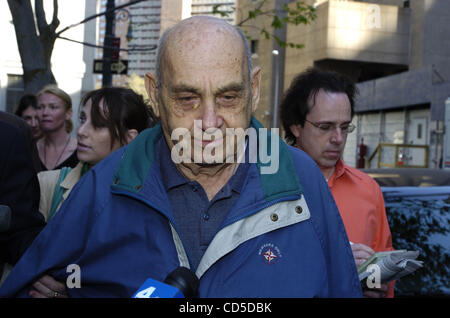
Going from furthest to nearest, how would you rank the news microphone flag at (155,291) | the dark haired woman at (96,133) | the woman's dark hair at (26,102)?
1. the woman's dark hair at (26,102)
2. the dark haired woman at (96,133)
3. the news microphone flag at (155,291)

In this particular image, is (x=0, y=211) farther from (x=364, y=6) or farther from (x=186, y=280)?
(x=364, y=6)

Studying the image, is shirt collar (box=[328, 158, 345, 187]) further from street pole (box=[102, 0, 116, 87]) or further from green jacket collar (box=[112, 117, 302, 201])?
street pole (box=[102, 0, 116, 87])

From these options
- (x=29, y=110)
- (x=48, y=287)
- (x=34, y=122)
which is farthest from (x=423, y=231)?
(x=29, y=110)

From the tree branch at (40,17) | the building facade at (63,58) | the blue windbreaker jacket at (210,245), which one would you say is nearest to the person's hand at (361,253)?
the blue windbreaker jacket at (210,245)

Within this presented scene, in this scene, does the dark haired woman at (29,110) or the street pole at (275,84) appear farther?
the street pole at (275,84)

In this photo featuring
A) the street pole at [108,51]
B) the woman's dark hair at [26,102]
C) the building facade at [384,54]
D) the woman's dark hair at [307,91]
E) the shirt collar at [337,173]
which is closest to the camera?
the shirt collar at [337,173]

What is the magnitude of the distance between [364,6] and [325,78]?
31.6 meters

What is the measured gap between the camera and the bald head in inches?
81.0

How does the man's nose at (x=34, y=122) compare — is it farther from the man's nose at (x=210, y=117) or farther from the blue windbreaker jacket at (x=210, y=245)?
the man's nose at (x=210, y=117)

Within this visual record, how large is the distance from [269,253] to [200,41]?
2.47ft

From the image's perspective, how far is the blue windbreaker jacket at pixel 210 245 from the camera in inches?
75.0

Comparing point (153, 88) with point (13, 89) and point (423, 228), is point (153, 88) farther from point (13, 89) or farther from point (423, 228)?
point (13, 89)

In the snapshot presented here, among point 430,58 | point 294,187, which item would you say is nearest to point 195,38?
point 294,187
